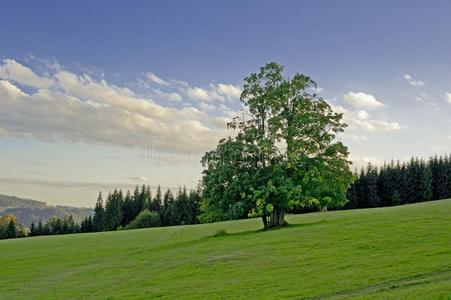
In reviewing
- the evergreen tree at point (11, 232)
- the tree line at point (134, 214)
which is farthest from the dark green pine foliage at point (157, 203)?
the evergreen tree at point (11, 232)

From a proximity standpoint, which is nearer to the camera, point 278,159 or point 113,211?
point 278,159

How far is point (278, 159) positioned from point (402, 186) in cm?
9104

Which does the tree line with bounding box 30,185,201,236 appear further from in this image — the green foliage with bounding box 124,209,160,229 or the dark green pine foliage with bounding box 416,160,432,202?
the dark green pine foliage with bounding box 416,160,432,202

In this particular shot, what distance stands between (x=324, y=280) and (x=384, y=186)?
117101mm

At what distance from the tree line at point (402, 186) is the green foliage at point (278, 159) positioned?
261 feet

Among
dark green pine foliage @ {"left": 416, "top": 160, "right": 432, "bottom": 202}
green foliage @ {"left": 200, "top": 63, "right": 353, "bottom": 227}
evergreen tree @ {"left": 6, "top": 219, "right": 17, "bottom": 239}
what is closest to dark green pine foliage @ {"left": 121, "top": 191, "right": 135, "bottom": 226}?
evergreen tree @ {"left": 6, "top": 219, "right": 17, "bottom": 239}

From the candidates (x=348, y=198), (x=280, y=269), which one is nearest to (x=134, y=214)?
(x=348, y=198)

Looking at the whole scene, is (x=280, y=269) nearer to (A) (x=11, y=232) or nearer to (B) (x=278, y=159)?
(B) (x=278, y=159)

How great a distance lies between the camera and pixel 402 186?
132m

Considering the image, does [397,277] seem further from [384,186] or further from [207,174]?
[384,186]

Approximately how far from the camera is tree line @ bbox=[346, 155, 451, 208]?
129625 mm

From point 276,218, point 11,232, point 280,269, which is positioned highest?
point 276,218

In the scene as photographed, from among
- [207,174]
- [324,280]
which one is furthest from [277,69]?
[324,280]

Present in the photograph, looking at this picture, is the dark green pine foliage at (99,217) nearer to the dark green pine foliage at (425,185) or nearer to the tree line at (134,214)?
the tree line at (134,214)
